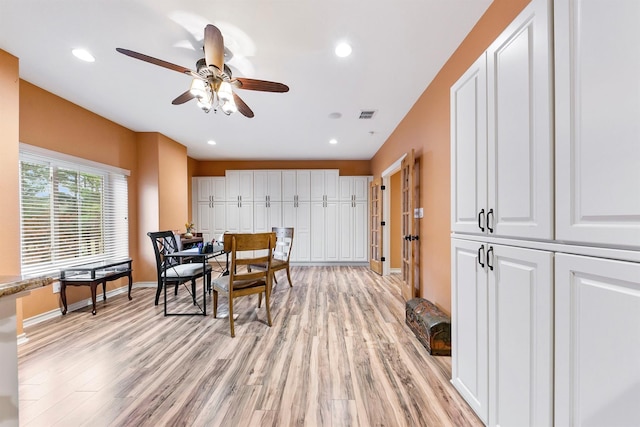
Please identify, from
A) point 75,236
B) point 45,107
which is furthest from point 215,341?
point 45,107

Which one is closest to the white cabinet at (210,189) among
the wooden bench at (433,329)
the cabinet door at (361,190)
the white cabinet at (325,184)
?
the white cabinet at (325,184)

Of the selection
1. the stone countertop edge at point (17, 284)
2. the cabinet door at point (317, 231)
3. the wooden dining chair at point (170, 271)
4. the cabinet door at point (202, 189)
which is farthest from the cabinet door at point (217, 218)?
the stone countertop edge at point (17, 284)

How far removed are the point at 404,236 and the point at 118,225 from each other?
4.58 meters

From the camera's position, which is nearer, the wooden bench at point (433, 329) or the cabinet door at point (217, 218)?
the wooden bench at point (433, 329)

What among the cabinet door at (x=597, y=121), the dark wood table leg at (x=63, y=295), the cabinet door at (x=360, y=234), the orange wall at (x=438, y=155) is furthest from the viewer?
the cabinet door at (x=360, y=234)

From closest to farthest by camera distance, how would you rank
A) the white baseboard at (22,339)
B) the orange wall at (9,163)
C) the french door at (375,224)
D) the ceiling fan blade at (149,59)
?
the ceiling fan blade at (149,59)
the orange wall at (9,163)
the white baseboard at (22,339)
the french door at (375,224)

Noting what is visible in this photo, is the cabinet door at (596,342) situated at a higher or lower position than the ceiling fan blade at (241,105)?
lower

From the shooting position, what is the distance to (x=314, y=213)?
606 centimetres

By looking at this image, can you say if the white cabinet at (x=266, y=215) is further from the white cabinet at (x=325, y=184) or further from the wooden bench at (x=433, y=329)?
the wooden bench at (x=433, y=329)

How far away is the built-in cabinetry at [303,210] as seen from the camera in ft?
19.7

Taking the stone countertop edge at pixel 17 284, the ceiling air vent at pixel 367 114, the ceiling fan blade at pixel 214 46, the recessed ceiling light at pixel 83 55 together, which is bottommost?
the stone countertop edge at pixel 17 284

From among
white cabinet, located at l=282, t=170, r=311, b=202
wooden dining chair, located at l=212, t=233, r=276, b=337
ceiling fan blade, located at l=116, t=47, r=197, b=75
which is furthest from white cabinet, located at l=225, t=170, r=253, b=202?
ceiling fan blade, located at l=116, t=47, r=197, b=75

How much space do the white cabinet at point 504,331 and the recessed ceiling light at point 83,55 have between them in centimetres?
353

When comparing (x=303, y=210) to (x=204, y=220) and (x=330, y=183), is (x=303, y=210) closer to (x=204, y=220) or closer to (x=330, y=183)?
(x=330, y=183)
